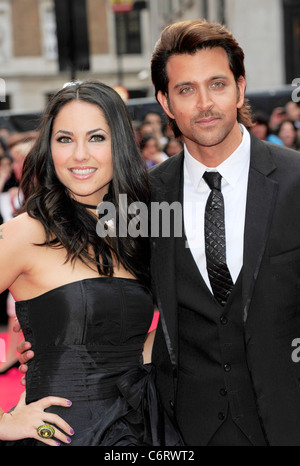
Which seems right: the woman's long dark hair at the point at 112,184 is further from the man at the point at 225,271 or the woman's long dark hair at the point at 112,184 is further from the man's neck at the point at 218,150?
the man's neck at the point at 218,150

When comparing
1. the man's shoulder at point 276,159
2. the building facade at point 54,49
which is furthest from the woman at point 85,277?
the building facade at point 54,49

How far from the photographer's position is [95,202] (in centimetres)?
275

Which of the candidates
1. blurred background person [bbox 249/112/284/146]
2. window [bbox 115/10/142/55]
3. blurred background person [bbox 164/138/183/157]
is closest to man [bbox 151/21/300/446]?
blurred background person [bbox 249/112/284/146]

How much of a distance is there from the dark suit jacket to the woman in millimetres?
168

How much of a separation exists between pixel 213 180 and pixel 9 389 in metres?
3.57

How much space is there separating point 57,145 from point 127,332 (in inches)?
30.1

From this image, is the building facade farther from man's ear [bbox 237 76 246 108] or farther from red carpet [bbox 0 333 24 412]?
man's ear [bbox 237 76 246 108]

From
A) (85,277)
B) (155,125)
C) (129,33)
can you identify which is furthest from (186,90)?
(129,33)

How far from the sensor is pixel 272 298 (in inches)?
93.4

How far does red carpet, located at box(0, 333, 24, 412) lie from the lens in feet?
16.5

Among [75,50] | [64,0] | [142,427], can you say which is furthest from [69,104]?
[64,0]

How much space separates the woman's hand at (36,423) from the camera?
230 cm

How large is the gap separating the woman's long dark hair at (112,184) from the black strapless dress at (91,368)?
179mm
